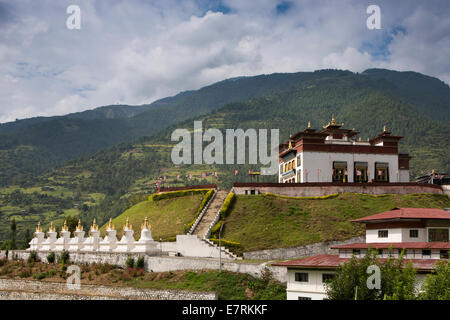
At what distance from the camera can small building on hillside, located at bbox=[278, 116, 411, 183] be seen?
7825 cm

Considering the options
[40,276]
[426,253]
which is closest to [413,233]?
[426,253]

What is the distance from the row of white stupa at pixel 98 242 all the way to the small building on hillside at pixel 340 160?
92.2 ft

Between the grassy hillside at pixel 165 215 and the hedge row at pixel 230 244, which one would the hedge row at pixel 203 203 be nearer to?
the grassy hillside at pixel 165 215

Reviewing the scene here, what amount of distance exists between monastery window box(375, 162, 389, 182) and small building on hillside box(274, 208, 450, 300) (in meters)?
34.6

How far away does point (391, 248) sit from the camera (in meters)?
36.9

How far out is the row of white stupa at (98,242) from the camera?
54.0 meters

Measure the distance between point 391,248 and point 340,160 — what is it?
142 feet

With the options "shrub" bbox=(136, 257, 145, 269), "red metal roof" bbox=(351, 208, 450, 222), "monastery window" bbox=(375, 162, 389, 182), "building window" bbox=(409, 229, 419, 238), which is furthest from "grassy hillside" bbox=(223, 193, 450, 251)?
"building window" bbox=(409, 229, 419, 238)

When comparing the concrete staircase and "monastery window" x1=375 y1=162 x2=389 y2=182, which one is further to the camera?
"monastery window" x1=375 y1=162 x2=389 y2=182

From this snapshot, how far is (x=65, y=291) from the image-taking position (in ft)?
165

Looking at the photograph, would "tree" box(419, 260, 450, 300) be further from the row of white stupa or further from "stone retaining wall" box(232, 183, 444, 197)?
"stone retaining wall" box(232, 183, 444, 197)
